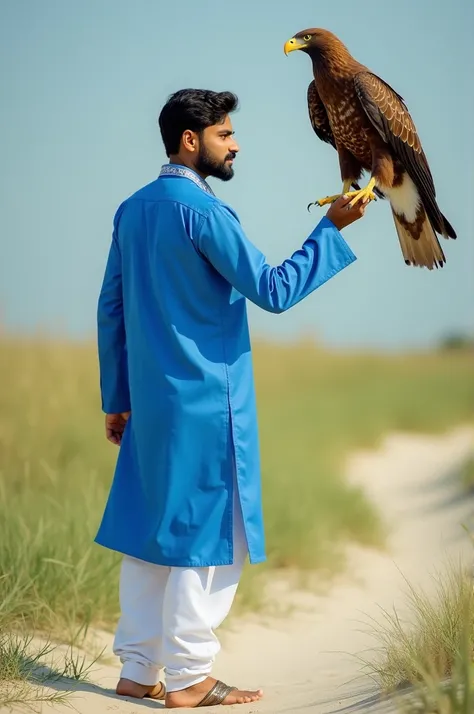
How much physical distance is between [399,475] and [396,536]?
2243 millimetres

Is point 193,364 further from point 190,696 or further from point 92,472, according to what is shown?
point 92,472

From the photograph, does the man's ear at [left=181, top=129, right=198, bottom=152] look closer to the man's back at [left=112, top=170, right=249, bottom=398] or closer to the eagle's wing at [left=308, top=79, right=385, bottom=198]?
the man's back at [left=112, top=170, right=249, bottom=398]

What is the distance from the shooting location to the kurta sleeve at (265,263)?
2531 mm

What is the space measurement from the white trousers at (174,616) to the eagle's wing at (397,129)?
114 centimetres

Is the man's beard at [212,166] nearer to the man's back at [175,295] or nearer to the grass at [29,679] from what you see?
the man's back at [175,295]

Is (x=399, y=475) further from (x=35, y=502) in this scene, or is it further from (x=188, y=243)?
(x=188, y=243)

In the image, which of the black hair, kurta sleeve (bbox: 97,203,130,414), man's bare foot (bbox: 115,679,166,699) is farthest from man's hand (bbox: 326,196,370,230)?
man's bare foot (bbox: 115,679,166,699)

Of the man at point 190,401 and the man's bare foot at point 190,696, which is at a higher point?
the man at point 190,401

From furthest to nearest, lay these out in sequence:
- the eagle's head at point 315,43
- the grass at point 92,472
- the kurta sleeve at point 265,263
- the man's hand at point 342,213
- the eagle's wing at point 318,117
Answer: the grass at point 92,472 → the eagle's wing at point 318,117 → the eagle's head at point 315,43 → the man's hand at point 342,213 → the kurta sleeve at point 265,263

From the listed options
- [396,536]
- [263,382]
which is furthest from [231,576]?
[263,382]

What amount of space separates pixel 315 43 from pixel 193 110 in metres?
0.79

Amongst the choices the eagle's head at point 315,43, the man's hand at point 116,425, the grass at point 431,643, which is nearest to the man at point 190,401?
the man's hand at point 116,425

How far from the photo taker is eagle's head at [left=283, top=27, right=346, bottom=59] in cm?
320

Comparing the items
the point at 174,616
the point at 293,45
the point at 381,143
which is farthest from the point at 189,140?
the point at 174,616
